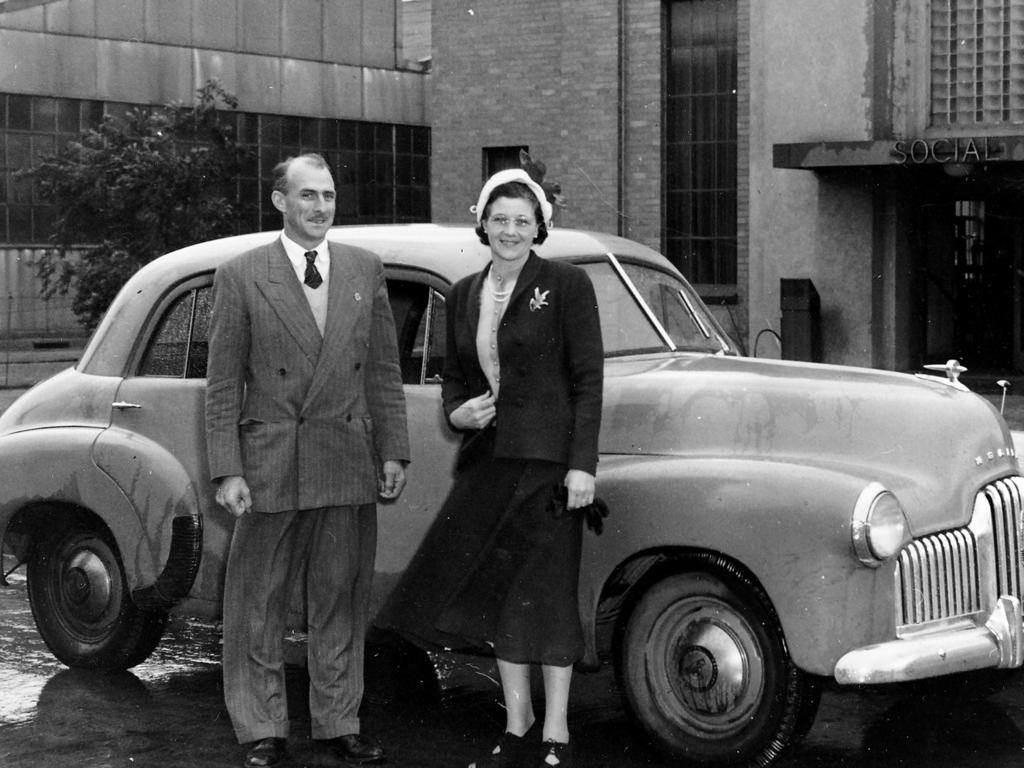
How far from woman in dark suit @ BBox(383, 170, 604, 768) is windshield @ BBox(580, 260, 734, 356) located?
2.35ft

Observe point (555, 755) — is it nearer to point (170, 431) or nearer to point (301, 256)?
point (301, 256)

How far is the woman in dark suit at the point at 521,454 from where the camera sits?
511 centimetres

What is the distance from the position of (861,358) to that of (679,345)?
1270 centimetres

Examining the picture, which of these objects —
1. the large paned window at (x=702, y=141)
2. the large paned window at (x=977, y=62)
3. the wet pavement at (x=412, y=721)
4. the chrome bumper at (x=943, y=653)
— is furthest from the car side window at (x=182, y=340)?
the large paned window at (x=702, y=141)

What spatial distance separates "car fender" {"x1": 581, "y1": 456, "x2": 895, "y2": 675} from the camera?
492cm

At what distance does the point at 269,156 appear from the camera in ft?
150

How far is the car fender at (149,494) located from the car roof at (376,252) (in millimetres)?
446

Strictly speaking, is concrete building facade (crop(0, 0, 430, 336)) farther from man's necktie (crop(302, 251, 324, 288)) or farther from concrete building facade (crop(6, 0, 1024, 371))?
man's necktie (crop(302, 251, 324, 288))

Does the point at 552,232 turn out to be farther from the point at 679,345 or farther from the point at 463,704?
the point at 463,704

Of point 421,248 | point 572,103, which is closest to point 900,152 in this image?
point 572,103

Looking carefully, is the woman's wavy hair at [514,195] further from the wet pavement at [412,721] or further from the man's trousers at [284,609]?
the wet pavement at [412,721]

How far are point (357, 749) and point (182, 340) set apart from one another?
1.97 m

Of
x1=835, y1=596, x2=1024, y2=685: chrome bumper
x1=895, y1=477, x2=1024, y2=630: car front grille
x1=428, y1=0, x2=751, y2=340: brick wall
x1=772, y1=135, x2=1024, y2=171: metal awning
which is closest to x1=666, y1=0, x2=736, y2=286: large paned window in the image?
x1=428, y1=0, x2=751, y2=340: brick wall

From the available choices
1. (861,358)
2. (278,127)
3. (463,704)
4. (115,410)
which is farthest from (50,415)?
(278,127)
